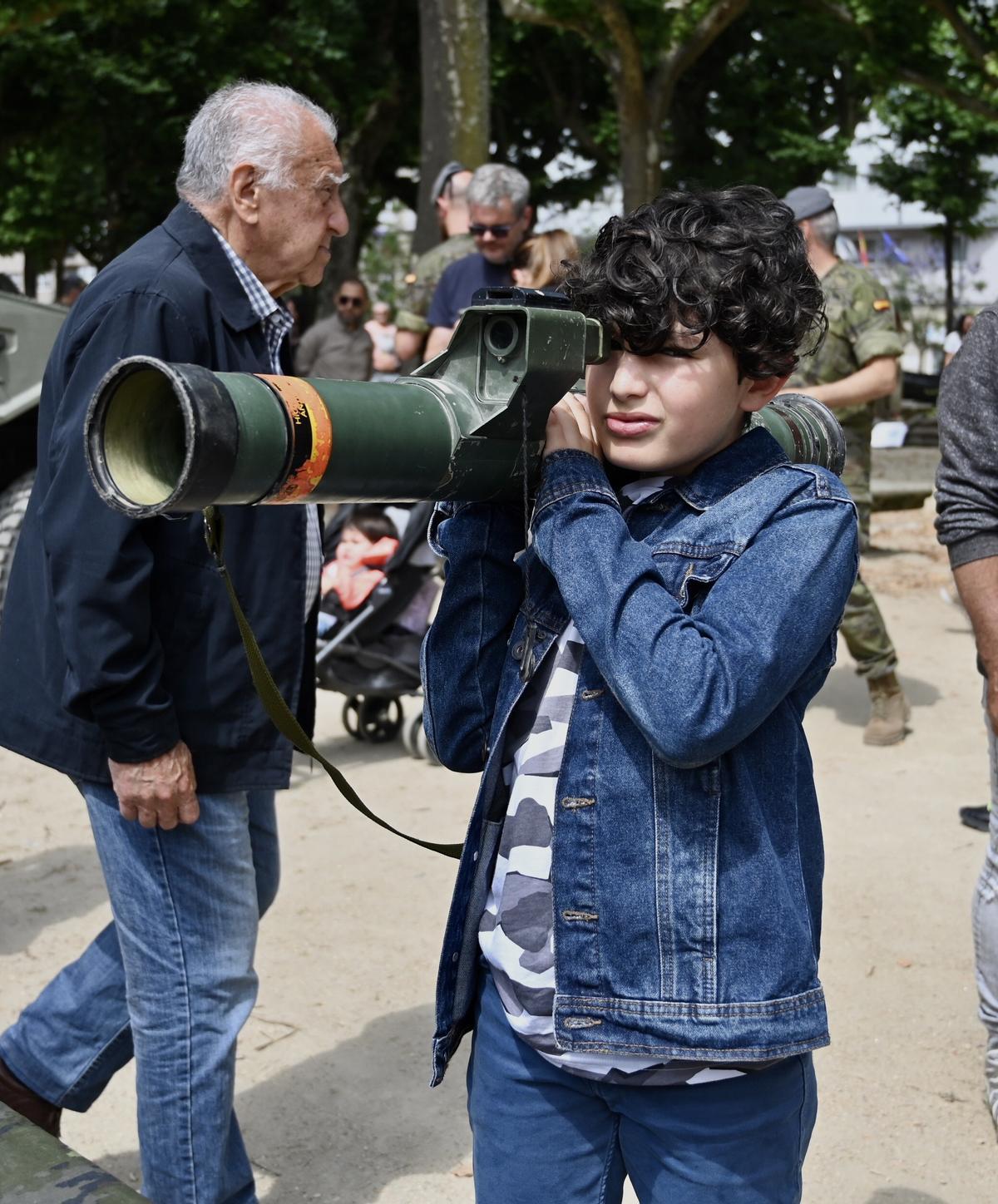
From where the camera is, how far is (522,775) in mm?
1880

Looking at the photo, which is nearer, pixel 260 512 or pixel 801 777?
pixel 801 777

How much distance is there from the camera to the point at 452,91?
12922 mm

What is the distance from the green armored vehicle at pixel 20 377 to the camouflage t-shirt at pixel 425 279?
1.68 m

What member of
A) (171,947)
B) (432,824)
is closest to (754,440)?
(171,947)

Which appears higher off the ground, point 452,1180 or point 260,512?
point 260,512

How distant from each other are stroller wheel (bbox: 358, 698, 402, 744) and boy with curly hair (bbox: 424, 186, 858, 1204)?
4.68 meters

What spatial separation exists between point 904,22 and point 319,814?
15.3 m

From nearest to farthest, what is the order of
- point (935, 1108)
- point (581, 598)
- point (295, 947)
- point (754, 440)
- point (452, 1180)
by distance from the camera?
point (581, 598), point (754, 440), point (452, 1180), point (935, 1108), point (295, 947)

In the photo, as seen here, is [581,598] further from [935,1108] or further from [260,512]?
[935,1108]

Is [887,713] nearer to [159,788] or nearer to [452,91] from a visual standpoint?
[159,788]

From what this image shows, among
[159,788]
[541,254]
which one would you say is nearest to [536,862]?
[159,788]

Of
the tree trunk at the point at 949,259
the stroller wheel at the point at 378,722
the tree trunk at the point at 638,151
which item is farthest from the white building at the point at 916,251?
the stroller wheel at the point at 378,722

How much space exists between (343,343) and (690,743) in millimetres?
10213

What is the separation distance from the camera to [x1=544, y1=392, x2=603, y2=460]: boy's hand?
5.67 ft
